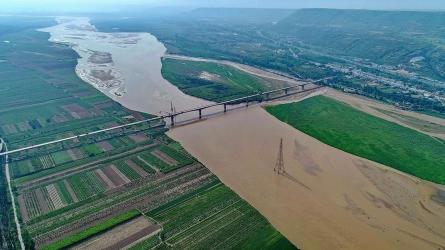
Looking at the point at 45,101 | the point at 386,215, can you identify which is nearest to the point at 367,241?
the point at 386,215

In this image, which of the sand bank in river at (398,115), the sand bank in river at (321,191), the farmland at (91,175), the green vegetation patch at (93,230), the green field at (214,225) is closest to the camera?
the green vegetation patch at (93,230)

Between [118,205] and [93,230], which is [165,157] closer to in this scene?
[118,205]

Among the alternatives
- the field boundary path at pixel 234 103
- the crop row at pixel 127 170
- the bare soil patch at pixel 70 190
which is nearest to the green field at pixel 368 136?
the field boundary path at pixel 234 103

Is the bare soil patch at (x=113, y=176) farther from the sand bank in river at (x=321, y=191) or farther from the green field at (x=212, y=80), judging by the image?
the green field at (x=212, y=80)

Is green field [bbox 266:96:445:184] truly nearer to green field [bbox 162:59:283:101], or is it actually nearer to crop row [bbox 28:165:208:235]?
green field [bbox 162:59:283:101]

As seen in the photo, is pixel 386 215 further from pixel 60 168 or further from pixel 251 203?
pixel 60 168

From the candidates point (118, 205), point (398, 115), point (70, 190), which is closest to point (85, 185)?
point (70, 190)

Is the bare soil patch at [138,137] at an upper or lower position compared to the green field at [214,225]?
lower
